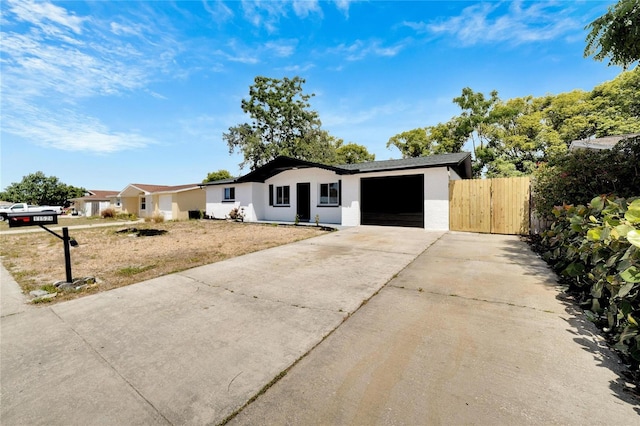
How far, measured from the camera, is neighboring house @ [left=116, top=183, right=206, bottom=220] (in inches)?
849

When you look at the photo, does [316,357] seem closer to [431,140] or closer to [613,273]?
[613,273]

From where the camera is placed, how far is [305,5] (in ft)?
28.6

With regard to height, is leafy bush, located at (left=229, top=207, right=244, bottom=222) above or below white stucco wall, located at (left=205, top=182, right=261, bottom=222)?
below

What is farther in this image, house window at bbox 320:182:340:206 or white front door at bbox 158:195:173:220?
white front door at bbox 158:195:173:220

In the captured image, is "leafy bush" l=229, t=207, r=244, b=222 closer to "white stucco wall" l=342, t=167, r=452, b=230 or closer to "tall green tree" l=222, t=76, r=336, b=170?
"white stucco wall" l=342, t=167, r=452, b=230

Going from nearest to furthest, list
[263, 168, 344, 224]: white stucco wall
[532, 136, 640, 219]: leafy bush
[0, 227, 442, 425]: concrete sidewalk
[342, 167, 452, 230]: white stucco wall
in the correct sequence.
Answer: [0, 227, 442, 425]: concrete sidewalk
[532, 136, 640, 219]: leafy bush
[342, 167, 452, 230]: white stucco wall
[263, 168, 344, 224]: white stucco wall

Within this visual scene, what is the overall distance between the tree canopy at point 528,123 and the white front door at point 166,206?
25917 millimetres

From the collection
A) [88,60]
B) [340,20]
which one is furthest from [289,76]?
[88,60]

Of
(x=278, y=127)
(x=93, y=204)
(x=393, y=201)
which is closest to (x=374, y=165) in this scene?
(x=393, y=201)

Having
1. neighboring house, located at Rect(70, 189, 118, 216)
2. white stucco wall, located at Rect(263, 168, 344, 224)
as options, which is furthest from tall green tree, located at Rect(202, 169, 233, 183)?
white stucco wall, located at Rect(263, 168, 344, 224)

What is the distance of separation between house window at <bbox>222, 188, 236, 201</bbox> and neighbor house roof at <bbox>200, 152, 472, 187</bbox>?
0.60 m

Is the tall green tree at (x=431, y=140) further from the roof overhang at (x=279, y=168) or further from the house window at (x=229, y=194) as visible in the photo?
the house window at (x=229, y=194)

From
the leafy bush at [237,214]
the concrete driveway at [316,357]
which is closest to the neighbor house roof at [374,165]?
the leafy bush at [237,214]

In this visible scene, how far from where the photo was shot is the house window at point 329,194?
14.0m
